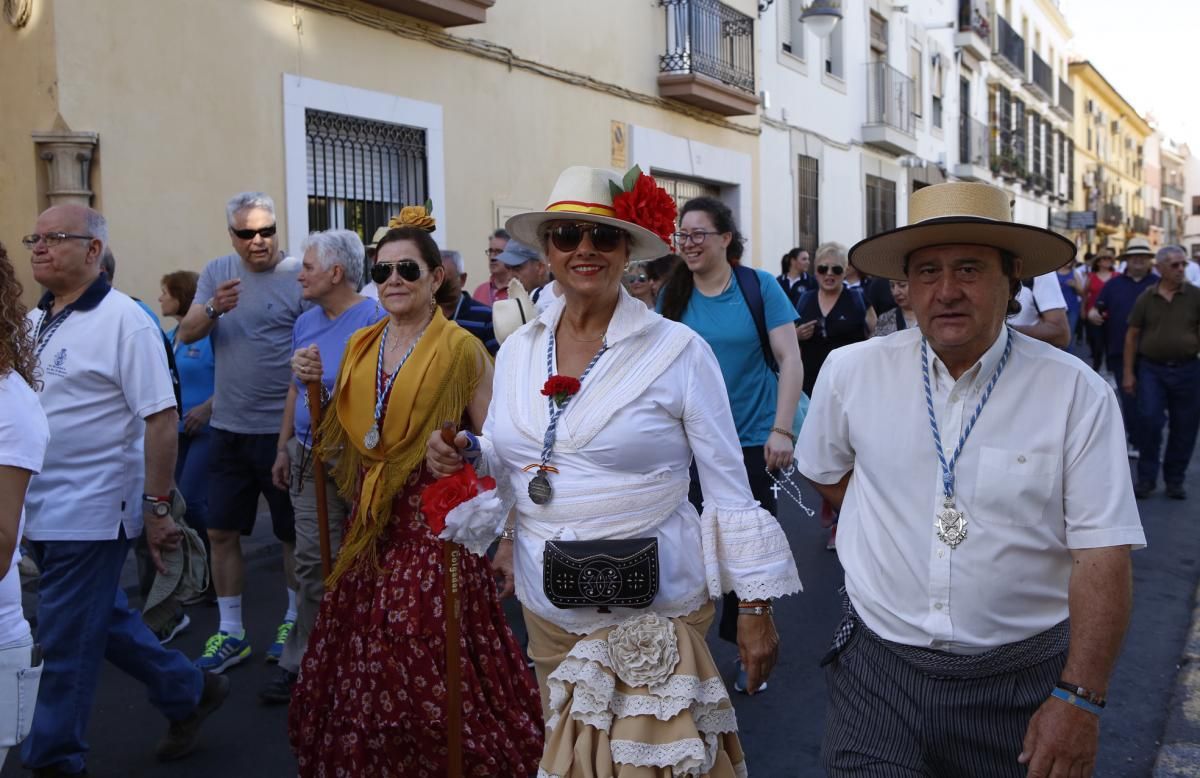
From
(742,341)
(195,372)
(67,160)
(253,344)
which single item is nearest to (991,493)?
(742,341)

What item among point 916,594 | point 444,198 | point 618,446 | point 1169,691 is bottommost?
point 1169,691

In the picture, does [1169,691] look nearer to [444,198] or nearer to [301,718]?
[301,718]

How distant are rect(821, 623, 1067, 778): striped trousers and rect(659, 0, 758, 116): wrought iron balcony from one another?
42.7 ft

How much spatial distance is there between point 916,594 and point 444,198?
9.26 metres

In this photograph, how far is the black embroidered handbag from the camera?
Result: 2662 millimetres

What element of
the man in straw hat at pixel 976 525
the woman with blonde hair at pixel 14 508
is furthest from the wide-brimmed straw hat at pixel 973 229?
the woman with blonde hair at pixel 14 508

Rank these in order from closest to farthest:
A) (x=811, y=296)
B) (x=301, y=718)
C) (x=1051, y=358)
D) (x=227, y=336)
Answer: (x=1051, y=358), (x=301, y=718), (x=227, y=336), (x=811, y=296)

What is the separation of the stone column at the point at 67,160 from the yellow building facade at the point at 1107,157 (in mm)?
42140

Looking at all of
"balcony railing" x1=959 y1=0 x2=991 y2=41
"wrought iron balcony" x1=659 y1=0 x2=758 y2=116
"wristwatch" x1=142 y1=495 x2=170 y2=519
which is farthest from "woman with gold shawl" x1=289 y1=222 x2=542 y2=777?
"balcony railing" x1=959 y1=0 x2=991 y2=41

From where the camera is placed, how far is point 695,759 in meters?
2.52

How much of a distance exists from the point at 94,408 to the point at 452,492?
1.69 m

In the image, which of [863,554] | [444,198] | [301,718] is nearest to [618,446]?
[863,554]

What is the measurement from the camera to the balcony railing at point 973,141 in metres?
29.0

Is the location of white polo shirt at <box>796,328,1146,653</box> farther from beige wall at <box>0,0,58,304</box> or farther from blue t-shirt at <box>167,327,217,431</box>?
beige wall at <box>0,0,58,304</box>
